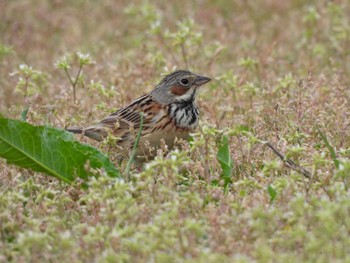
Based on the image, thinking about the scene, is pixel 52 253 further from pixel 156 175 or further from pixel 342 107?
pixel 342 107

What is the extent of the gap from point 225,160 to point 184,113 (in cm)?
81

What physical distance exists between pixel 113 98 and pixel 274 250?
2.96m

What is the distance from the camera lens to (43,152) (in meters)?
4.96

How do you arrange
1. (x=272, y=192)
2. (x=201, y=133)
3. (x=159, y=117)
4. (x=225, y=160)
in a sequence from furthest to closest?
1. (x=159, y=117)
2. (x=225, y=160)
3. (x=201, y=133)
4. (x=272, y=192)

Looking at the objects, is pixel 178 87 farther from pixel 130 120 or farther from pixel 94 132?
pixel 94 132

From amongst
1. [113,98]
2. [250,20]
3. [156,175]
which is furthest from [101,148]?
[250,20]

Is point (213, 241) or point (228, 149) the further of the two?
point (228, 149)

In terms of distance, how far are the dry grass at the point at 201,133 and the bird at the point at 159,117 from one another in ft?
0.53

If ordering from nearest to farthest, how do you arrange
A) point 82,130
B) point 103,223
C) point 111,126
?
1. point 103,223
2. point 82,130
3. point 111,126

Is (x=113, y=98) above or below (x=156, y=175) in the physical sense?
above

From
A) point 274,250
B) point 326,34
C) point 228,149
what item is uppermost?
point 326,34

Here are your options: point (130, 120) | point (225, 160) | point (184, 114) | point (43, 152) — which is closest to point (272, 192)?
point (225, 160)

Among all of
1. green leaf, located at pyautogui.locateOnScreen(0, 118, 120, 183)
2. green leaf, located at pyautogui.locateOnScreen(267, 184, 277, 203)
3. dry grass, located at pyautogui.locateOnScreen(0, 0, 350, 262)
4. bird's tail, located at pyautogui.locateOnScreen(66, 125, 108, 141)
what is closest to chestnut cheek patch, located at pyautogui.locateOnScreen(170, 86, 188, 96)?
dry grass, located at pyautogui.locateOnScreen(0, 0, 350, 262)

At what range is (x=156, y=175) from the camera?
4988 millimetres
